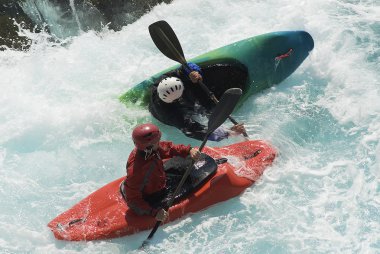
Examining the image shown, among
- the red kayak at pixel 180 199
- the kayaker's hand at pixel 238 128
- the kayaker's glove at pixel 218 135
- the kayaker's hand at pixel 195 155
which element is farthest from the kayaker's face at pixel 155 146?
the kayaker's hand at pixel 238 128

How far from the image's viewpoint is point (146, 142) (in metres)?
3.70

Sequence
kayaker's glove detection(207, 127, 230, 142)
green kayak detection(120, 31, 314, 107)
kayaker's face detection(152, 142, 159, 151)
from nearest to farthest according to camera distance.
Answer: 1. kayaker's face detection(152, 142, 159, 151)
2. kayaker's glove detection(207, 127, 230, 142)
3. green kayak detection(120, 31, 314, 107)

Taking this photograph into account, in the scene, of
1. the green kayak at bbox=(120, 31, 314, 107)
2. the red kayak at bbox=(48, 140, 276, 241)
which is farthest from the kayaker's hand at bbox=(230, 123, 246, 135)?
the green kayak at bbox=(120, 31, 314, 107)

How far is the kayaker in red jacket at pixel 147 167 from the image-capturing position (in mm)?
3709

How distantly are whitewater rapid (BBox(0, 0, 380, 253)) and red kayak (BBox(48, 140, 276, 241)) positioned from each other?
0.11 meters

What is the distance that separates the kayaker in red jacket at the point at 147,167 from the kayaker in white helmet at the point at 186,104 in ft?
2.41

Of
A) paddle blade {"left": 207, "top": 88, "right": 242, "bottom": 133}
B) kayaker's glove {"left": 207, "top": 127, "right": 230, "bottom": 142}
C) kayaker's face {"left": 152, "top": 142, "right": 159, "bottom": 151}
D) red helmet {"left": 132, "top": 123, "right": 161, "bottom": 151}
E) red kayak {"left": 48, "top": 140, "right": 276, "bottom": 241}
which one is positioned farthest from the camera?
kayaker's glove {"left": 207, "top": 127, "right": 230, "bottom": 142}

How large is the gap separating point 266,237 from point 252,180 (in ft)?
2.01

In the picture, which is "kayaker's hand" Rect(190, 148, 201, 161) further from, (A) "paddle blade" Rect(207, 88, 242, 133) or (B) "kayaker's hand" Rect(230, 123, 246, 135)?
(B) "kayaker's hand" Rect(230, 123, 246, 135)

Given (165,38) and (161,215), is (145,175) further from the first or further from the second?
(165,38)

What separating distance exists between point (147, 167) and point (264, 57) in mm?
2769

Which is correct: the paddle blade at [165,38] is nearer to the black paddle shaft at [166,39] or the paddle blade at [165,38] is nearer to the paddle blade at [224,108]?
the black paddle shaft at [166,39]

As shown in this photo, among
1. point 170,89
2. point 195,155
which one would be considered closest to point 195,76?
point 170,89

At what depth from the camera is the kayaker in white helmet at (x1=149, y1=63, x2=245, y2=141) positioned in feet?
15.6
